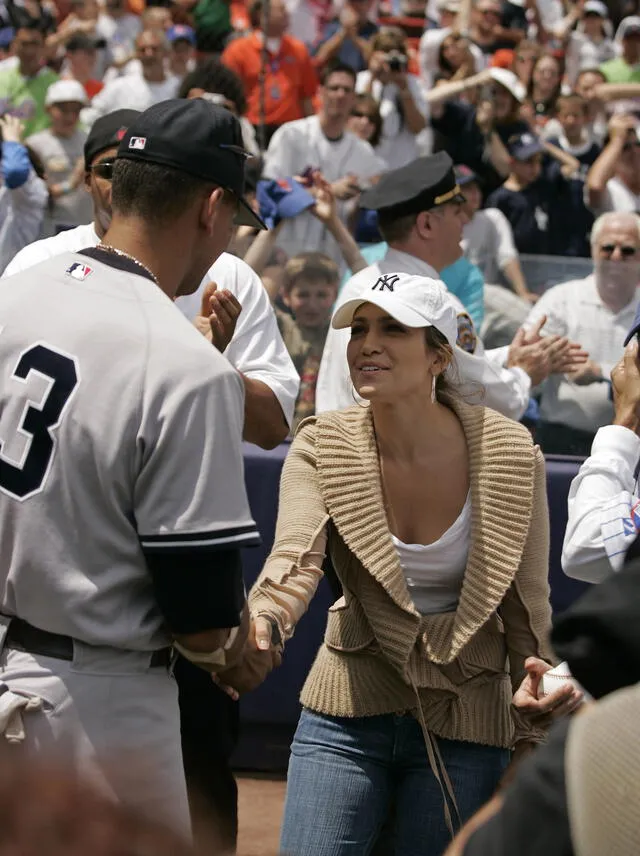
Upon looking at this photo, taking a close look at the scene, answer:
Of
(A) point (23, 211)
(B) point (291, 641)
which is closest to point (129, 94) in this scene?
(A) point (23, 211)

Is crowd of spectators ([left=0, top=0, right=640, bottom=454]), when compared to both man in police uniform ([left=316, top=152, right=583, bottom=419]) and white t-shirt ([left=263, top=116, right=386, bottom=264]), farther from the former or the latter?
man in police uniform ([left=316, top=152, right=583, bottom=419])

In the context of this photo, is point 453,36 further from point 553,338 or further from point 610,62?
point 553,338

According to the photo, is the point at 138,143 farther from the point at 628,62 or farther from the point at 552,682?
the point at 628,62

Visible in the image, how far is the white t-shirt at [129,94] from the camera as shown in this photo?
10562mm

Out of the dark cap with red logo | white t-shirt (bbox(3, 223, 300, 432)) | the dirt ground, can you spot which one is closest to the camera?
the dirt ground

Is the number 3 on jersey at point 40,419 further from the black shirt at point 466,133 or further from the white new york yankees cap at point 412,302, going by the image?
the black shirt at point 466,133

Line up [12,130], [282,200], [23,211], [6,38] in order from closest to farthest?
1. [282,200]
2. [23,211]
3. [12,130]
4. [6,38]

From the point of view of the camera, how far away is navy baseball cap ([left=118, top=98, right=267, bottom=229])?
2664 millimetres

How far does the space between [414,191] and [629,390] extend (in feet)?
7.40

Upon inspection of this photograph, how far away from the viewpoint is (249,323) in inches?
158

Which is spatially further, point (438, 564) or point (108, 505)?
point (438, 564)

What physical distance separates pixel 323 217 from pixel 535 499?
11.7ft

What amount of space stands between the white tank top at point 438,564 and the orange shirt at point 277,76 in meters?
7.83

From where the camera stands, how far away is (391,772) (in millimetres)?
3297
